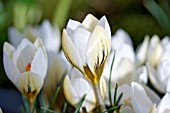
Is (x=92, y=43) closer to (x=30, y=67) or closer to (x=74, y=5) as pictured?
(x=30, y=67)

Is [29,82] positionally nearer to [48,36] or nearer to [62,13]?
[48,36]

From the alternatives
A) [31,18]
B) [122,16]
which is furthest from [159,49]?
[122,16]

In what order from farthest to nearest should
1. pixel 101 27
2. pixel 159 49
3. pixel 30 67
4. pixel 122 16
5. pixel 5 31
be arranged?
1. pixel 122 16
2. pixel 5 31
3. pixel 159 49
4. pixel 30 67
5. pixel 101 27

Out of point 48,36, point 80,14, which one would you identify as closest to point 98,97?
point 48,36

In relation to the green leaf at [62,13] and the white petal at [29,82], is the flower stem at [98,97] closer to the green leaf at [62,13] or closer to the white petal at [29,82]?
the white petal at [29,82]

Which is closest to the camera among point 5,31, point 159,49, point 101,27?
point 101,27

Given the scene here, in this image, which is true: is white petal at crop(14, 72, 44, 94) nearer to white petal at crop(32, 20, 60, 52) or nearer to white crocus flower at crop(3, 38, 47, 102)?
white crocus flower at crop(3, 38, 47, 102)

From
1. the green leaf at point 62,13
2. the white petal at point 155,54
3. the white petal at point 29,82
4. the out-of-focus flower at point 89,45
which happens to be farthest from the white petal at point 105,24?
the green leaf at point 62,13

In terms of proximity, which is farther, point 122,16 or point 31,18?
point 122,16
